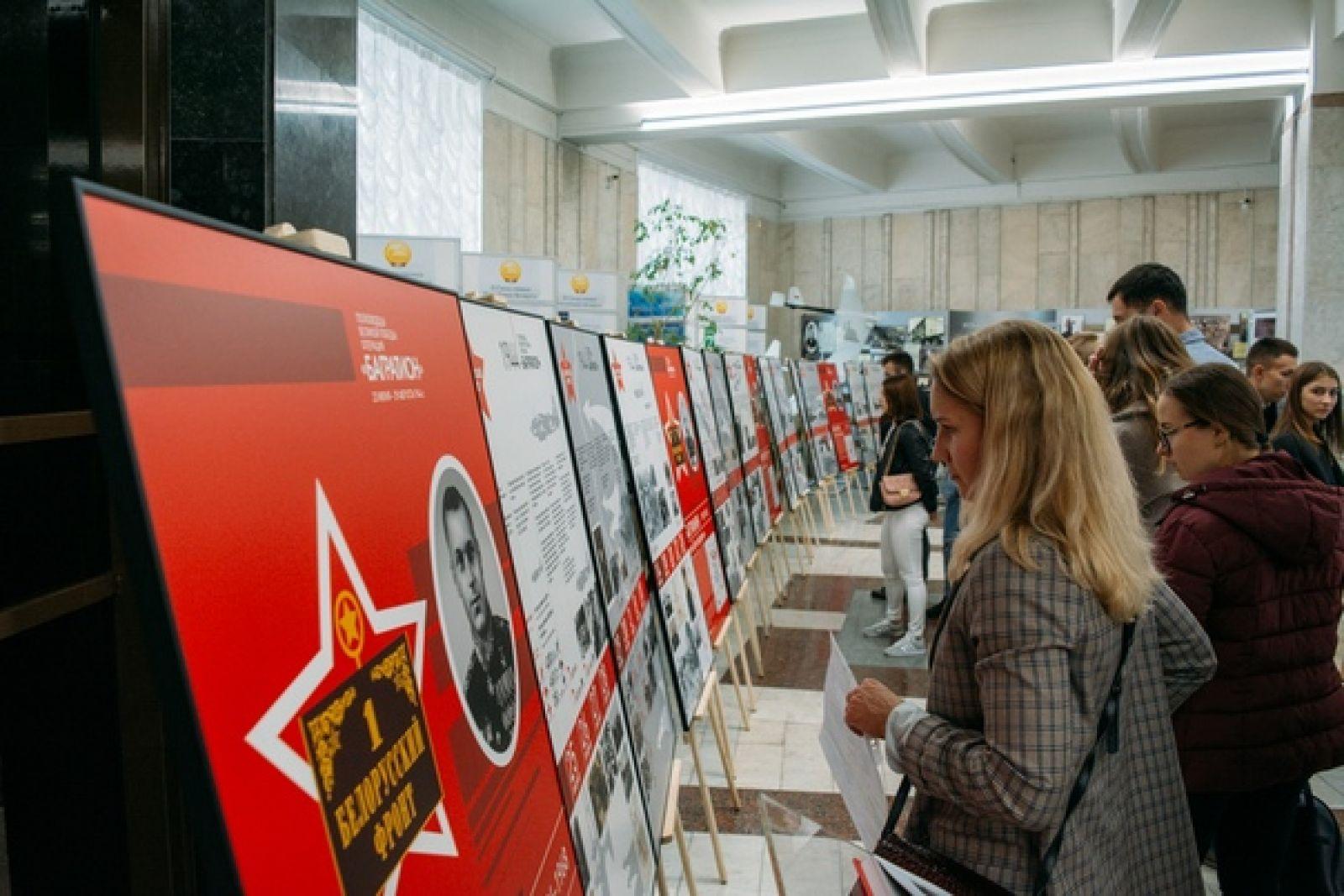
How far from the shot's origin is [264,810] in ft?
2.12

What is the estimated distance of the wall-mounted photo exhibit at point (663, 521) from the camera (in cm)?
254

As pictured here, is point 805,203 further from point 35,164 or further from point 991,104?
point 35,164

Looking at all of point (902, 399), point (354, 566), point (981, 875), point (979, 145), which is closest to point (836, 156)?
point (979, 145)

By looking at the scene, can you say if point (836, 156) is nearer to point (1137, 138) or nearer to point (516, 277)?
point (1137, 138)

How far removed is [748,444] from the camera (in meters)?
5.30

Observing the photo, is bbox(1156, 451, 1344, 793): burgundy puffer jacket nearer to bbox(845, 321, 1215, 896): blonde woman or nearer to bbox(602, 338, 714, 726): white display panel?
bbox(845, 321, 1215, 896): blonde woman

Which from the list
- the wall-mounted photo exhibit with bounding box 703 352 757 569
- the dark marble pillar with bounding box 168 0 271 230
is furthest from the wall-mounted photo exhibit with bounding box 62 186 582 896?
the wall-mounted photo exhibit with bounding box 703 352 757 569

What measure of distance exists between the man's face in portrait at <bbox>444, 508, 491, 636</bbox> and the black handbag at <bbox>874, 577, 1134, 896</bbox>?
2.51ft

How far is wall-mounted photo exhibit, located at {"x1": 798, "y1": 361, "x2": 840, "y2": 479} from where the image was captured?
8.84m

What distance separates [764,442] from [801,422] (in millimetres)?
2493

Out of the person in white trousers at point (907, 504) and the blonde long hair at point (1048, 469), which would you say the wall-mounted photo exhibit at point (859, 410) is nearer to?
the person in white trousers at point (907, 504)

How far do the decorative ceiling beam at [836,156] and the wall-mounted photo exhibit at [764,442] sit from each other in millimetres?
9430

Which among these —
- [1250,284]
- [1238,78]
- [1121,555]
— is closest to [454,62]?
[1238,78]

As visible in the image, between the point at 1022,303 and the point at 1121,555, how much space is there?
19.3m
